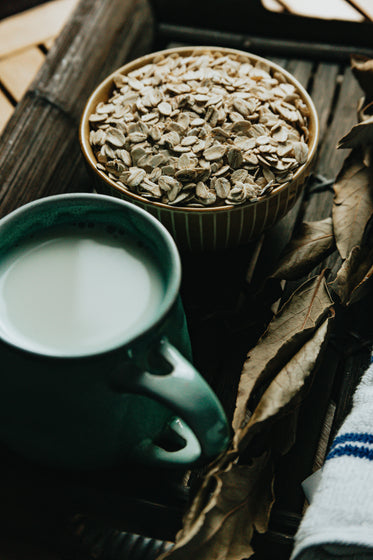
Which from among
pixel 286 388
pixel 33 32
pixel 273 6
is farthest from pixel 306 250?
pixel 33 32

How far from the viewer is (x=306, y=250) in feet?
2.03

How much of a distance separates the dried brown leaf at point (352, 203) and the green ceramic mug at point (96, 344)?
22cm

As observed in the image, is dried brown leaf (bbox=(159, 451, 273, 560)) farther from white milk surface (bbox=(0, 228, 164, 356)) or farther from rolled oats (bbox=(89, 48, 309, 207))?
rolled oats (bbox=(89, 48, 309, 207))

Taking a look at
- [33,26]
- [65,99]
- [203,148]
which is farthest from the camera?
[33,26]

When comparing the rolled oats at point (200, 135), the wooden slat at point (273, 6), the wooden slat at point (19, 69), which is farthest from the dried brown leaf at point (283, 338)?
the wooden slat at point (19, 69)

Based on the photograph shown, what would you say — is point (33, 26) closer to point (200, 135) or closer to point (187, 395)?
point (200, 135)

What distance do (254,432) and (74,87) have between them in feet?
1.60

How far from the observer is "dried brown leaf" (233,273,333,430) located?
51 centimetres

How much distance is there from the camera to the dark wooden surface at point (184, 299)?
50 cm

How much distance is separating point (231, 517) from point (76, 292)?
0.20 meters

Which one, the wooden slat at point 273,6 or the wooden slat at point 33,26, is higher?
the wooden slat at point 33,26

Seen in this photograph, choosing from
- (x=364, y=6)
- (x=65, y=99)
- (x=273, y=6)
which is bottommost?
(x=364, y=6)

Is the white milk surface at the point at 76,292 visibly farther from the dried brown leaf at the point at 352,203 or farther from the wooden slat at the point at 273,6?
the wooden slat at the point at 273,6

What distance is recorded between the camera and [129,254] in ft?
1.58
